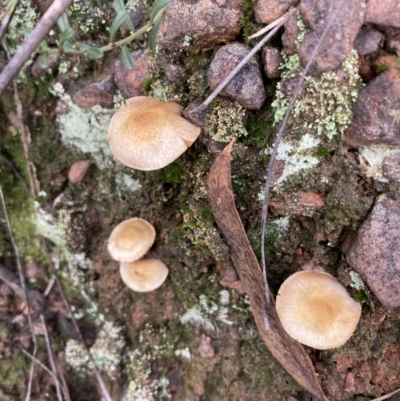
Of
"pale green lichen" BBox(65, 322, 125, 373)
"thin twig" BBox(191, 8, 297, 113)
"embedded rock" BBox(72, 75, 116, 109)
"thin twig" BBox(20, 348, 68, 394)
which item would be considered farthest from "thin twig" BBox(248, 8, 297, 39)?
"thin twig" BBox(20, 348, 68, 394)

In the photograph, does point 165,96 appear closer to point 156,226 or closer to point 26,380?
point 156,226

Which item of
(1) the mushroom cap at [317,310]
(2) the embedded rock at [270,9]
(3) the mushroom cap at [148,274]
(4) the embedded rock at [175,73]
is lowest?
(3) the mushroom cap at [148,274]

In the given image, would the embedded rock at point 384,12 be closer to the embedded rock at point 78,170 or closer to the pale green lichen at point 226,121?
the pale green lichen at point 226,121

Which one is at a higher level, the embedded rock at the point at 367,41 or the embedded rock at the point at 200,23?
the embedded rock at the point at 200,23

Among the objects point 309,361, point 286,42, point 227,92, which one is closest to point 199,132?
point 227,92

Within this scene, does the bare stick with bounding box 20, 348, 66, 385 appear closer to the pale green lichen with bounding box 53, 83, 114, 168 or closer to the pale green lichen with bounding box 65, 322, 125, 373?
the pale green lichen with bounding box 65, 322, 125, 373

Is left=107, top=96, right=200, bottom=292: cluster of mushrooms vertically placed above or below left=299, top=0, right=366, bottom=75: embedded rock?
below

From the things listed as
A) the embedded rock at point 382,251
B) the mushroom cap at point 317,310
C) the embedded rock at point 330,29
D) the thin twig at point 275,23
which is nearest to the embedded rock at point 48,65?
the thin twig at point 275,23

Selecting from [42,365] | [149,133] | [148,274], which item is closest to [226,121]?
[149,133]

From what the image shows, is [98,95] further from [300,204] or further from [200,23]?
[300,204]
